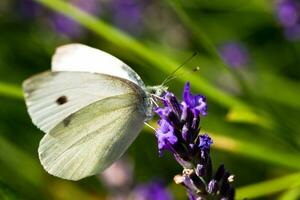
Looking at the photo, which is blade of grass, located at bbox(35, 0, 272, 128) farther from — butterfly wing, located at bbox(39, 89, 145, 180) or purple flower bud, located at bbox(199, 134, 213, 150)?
purple flower bud, located at bbox(199, 134, 213, 150)

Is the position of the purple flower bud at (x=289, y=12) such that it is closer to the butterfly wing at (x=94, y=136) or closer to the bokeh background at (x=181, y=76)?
the bokeh background at (x=181, y=76)

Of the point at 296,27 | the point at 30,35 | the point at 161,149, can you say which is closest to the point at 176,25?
the point at 30,35

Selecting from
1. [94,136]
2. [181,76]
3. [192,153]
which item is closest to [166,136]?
[192,153]

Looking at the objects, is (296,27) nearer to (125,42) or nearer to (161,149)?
(125,42)

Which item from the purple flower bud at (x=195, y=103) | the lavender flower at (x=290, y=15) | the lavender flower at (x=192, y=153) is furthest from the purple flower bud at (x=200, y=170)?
the lavender flower at (x=290, y=15)

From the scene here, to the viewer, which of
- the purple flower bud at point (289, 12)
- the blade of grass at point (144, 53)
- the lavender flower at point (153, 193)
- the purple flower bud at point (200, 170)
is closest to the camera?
the purple flower bud at point (200, 170)
